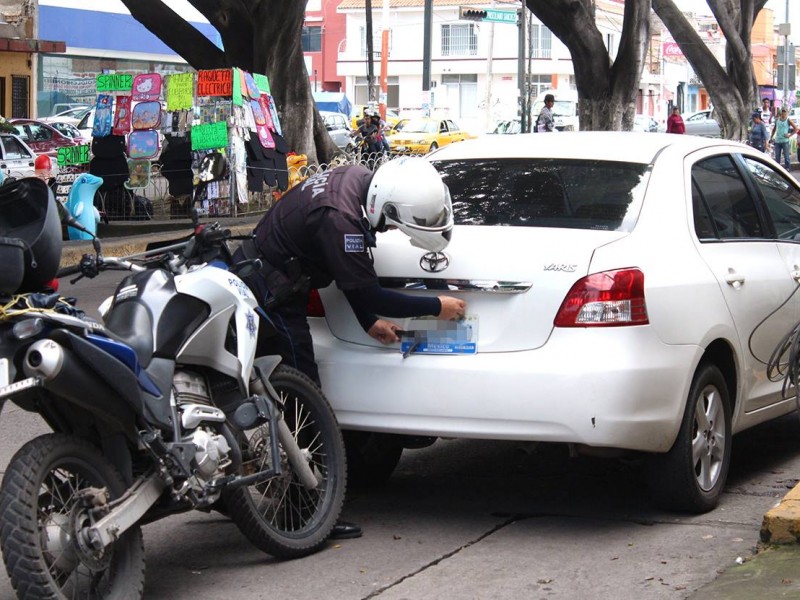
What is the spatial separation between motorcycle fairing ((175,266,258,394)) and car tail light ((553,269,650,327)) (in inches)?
48.8

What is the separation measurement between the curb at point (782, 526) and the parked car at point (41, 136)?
25884 mm

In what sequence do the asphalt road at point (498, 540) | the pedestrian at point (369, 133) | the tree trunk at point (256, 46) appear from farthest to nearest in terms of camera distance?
the pedestrian at point (369, 133) < the tree trunk at point (256, 46) < the asphalt road at point (498, 540)

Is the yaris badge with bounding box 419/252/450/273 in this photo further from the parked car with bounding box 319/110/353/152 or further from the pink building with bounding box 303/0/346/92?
the pink building with bounding box 303/0/346/92

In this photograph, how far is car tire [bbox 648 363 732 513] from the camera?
544cm

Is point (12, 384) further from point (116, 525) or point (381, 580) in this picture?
point (381, 580)

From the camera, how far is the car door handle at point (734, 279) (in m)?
5.86

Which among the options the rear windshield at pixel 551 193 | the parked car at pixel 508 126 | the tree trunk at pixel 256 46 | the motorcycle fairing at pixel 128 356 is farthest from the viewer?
the parked car at pixel 508 126

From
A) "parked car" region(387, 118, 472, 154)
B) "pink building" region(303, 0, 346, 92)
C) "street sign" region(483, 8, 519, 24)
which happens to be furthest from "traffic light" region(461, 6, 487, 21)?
"pink building" region(303, 0, 346, 92)

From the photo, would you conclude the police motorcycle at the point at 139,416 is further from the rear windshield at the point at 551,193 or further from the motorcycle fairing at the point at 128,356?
the rear windshield at the point at 551,193

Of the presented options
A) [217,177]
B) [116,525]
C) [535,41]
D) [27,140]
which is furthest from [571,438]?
[535,41]

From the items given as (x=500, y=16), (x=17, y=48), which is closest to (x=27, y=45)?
(x=17, y=48)

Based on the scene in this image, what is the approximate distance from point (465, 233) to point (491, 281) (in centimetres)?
30

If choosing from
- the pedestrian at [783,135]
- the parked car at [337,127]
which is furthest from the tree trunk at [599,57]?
the parked car at [337,127]

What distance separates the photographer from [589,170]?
594 centimetres
